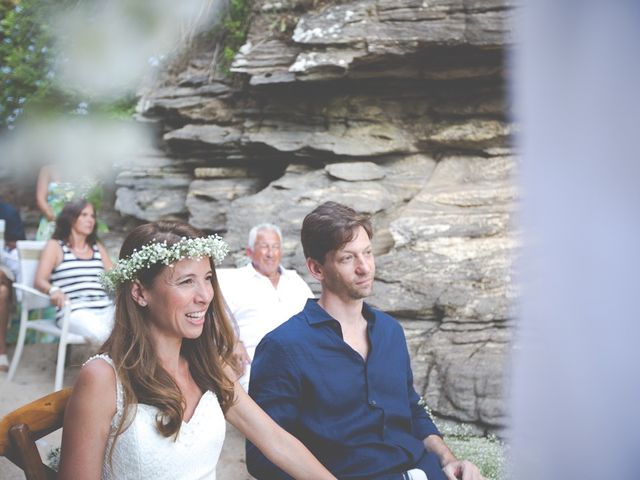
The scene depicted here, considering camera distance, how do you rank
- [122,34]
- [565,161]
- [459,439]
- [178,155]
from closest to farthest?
[565,161], [459,439], [178,155], [122,34]

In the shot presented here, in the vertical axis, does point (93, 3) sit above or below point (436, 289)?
Answer: above

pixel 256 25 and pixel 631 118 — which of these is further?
pixel 256 25

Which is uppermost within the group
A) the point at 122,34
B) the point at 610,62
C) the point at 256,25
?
the point at 122,34

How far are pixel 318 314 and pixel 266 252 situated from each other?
98.2 inches

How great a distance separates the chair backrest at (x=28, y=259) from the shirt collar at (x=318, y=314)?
157 inches

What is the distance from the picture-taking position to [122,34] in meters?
8.88

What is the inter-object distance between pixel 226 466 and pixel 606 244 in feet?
12.0

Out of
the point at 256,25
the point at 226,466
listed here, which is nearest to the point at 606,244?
the point at 226,466

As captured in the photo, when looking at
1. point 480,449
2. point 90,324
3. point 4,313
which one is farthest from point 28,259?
point 480,449

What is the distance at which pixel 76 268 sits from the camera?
5.64 metres

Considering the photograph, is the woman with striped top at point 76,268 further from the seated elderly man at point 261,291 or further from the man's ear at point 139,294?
the man's ear at point 139,294

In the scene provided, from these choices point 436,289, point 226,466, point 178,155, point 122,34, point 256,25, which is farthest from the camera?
point 122,34

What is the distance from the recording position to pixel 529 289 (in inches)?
50.1

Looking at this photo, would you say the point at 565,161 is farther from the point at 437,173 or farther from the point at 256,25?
the point at 256,25
